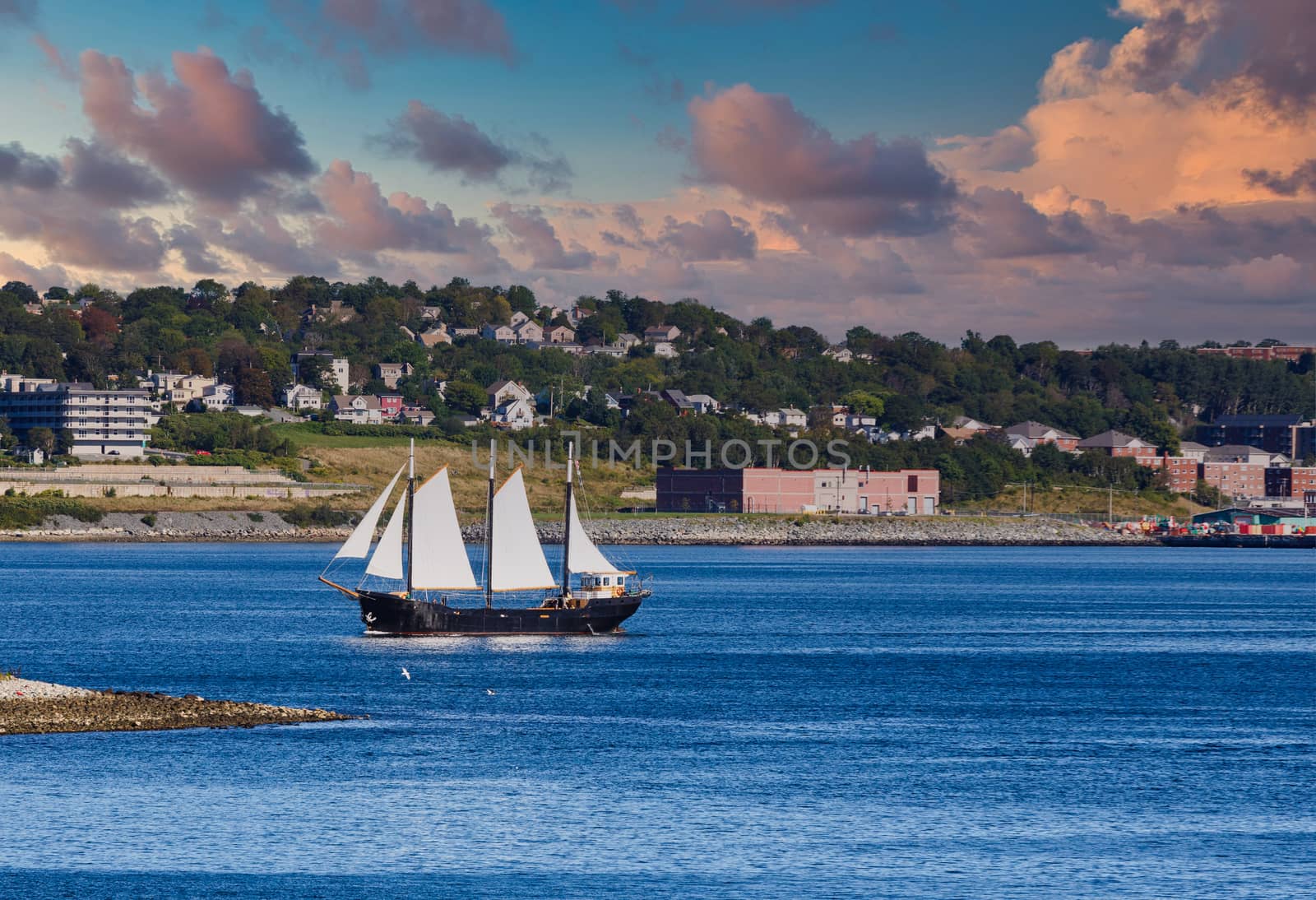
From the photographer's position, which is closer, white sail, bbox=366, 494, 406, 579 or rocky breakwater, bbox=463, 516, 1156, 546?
white sail, bbox=366, 494, 406, 579

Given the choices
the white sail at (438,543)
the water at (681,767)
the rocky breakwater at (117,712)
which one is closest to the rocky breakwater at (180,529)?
the water at (681,767)

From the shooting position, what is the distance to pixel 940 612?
3748 inches

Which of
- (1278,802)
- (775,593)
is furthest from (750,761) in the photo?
(775,593)

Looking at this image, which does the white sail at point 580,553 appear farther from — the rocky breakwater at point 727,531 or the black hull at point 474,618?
the rocky breakwater at point 727,531

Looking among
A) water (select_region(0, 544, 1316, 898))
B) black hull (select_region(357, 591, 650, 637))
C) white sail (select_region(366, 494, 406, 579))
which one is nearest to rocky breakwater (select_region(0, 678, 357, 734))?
water (select_region(0, 544, 1316, 898))

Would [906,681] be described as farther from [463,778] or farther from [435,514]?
[463,778]

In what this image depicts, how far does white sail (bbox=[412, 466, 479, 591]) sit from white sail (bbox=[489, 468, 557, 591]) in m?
1.44

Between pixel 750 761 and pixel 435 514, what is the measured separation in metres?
29.4

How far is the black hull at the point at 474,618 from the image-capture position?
225 ft

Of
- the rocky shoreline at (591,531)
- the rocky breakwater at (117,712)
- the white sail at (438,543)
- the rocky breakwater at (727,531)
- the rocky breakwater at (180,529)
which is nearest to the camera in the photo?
the rocky breakwater at (117,712)

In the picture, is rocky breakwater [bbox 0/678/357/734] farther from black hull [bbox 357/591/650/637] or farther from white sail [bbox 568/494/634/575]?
white sail [bbox 568/494/634/575]

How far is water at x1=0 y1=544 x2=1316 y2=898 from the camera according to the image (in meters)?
29.2

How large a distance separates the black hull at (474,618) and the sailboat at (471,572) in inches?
1.3

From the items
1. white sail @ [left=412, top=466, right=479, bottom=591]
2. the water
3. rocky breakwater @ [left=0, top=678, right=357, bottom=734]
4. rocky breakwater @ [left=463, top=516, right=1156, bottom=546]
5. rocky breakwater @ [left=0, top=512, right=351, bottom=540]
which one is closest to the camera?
the water
